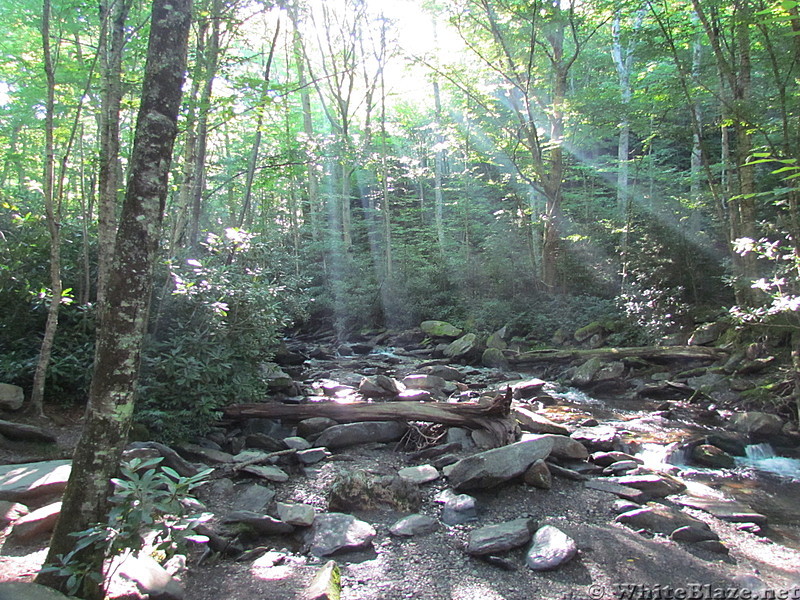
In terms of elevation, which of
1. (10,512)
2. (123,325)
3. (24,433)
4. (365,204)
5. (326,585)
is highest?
(365,204)

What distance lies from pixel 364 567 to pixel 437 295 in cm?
1575

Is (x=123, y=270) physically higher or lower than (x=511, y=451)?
higher

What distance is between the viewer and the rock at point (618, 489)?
17.4 feet

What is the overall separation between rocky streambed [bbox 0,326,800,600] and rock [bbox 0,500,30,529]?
0.9 inches

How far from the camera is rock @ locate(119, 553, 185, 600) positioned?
3018mm

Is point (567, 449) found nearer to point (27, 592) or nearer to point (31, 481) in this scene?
point (27, 592)

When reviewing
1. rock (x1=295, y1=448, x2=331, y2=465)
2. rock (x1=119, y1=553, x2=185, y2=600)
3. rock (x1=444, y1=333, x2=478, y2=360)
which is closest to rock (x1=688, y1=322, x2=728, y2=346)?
rock (x1=444, y1=333, x2=478, y2=360)

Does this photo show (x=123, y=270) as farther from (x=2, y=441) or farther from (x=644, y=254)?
(x=644, y=254)

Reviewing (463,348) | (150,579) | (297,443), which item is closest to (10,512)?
(150,579)

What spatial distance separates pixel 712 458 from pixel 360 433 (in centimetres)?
475

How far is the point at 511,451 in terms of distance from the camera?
→ 557 centimetres

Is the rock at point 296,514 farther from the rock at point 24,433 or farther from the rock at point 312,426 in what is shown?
the rock at point 24,433

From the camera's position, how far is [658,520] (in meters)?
4.68

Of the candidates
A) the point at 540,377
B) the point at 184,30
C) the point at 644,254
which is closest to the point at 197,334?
the point at 184,30
